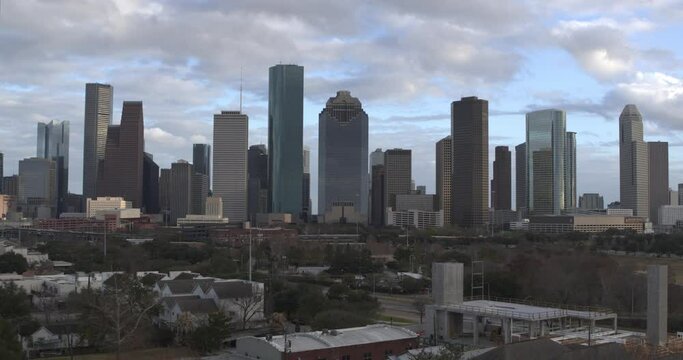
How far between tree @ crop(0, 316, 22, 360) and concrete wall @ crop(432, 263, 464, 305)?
22.5m

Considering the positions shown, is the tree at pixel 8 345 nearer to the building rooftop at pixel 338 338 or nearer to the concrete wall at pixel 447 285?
the building rooftop at pixel 338 338

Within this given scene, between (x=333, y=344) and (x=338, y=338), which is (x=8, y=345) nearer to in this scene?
(x=333, y=344)

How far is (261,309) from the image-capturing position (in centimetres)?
5184

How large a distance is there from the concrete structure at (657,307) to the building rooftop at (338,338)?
11551 millimetres

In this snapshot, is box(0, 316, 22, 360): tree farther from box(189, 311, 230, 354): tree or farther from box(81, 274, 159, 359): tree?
box(189, 311, 230, 354): tree

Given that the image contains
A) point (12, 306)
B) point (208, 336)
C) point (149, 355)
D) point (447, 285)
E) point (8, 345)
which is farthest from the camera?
point (12, 306)

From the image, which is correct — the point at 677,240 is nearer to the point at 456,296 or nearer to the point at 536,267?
the point at 536,267

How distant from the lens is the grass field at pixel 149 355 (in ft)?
126

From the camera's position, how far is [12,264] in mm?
80438

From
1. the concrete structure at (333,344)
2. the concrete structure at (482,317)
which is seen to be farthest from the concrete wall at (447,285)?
the concrete structure at (333,344)

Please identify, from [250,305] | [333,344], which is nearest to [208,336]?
[333,344]

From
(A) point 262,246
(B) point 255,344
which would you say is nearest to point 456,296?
(B) point 255,344

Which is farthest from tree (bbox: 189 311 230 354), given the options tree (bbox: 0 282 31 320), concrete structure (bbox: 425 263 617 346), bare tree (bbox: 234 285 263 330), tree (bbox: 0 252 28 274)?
tree (bbox: 0 252 28 274)

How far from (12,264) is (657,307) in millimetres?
68004
